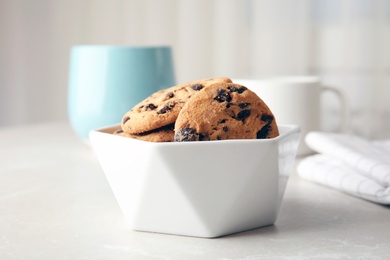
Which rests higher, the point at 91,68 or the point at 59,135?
the point at 91,68

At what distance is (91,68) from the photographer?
1058 millimetres

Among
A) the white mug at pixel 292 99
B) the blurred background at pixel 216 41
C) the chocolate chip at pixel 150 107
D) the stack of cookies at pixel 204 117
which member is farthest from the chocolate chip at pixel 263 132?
the blurred background at pixel 216 41

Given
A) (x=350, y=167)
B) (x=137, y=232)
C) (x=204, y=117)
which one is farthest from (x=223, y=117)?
(x=350, y=167)

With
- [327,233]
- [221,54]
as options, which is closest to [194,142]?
[327,233]

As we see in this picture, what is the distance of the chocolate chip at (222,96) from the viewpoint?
1.89 feet

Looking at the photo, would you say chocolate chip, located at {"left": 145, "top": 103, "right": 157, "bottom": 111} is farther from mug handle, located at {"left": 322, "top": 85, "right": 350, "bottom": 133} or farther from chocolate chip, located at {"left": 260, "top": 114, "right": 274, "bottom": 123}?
mug handle, located at {"left": 322, "top": 85, "right": 350, "bottom": 133}

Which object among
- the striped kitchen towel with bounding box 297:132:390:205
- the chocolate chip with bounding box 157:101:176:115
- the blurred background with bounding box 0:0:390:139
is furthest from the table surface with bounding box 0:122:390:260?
the blurred background with bounding box 0:0:390:139

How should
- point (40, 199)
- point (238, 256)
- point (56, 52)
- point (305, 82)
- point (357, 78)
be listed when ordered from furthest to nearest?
1. point (56, 52)
2. point (357, 78)
3. point (305, 82)
4. point (40, 199)
5. point (238, 256)

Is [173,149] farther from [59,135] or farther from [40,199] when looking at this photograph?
[59,135]

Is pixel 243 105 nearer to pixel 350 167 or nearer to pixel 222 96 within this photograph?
pixel 222 96

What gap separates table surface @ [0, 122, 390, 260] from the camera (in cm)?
53

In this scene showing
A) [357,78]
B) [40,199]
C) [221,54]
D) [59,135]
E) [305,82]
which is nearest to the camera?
[40,199]

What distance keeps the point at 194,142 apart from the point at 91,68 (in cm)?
57

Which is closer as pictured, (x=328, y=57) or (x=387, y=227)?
(x=387, y=227)
